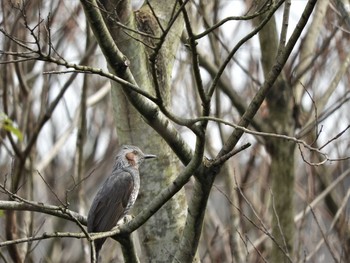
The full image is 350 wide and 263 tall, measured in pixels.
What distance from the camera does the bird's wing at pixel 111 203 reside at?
677cm

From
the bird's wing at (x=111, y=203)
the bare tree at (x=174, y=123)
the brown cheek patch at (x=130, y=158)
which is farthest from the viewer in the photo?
the brown cheek patch at (x=130, y=158)

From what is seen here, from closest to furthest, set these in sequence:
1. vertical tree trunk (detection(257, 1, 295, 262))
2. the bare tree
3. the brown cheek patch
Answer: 1. the bare tree
2. the brown cheek patch
3. vertical tree trunk (detection(257, 1, 295, 262))

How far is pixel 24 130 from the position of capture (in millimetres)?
9867

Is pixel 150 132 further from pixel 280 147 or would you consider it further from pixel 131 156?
pixel 280 147

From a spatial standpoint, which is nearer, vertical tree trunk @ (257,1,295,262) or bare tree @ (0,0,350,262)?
bare tree @ (0,0,350,262)

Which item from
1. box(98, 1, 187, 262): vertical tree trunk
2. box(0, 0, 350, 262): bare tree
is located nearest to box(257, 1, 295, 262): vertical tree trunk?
box(0, 0, 350, 262): bare tree

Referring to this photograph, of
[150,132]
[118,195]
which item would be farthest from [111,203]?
[150,132]

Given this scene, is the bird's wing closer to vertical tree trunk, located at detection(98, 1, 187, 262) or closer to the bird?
the bird

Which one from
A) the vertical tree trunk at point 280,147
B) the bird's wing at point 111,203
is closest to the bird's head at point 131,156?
the bird's wing at point 111,203

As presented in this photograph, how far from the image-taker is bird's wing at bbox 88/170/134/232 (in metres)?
6.77

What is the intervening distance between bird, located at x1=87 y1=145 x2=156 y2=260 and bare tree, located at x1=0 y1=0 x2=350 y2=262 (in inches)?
4.4

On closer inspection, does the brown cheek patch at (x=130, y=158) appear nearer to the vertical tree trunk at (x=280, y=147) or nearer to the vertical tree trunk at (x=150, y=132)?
the vertical tree trunk at (x=150, y=132)

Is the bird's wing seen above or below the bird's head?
below

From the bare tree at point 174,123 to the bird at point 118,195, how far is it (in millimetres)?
112
